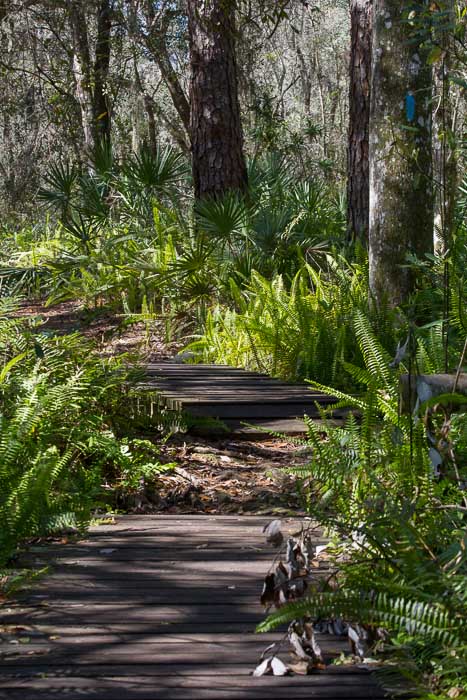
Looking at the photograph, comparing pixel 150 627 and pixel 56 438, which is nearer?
pixel 150 627

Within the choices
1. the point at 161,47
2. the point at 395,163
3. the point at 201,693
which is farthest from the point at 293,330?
the point at 161,47

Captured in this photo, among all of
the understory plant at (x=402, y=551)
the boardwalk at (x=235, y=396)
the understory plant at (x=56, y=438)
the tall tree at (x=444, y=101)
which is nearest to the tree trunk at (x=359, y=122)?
the tall tree at (x=444, y=101)

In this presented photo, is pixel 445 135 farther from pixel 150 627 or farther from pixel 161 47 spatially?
pixel 161 47

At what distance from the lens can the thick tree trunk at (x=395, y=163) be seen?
7.76 metres

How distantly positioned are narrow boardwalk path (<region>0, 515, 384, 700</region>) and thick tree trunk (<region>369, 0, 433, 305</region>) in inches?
180

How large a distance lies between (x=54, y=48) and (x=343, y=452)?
20.6m

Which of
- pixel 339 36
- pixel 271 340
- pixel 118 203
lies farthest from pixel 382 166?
pixel 339 36

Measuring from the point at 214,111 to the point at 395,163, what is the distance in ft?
14.9

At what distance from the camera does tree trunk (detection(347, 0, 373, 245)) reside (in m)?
11.1

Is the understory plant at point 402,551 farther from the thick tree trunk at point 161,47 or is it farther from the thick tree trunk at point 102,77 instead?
the thick tree trunk at point 161,47

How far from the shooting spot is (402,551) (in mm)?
2822

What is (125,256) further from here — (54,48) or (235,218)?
(54,48)

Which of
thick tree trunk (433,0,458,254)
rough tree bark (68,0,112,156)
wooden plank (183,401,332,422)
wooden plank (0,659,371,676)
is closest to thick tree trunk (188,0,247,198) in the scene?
thick tree trunk (433,0,458,254)

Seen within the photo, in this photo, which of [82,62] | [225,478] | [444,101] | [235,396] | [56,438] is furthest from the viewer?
[82,62]
